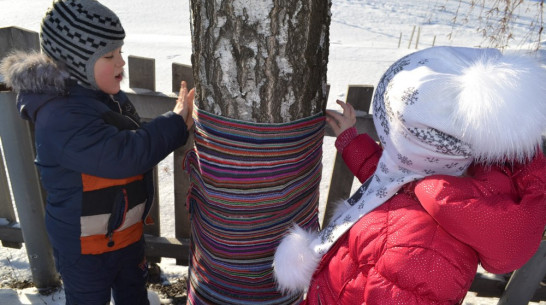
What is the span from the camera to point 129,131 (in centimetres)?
136

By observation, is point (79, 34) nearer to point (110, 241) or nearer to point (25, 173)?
point (110, 241)

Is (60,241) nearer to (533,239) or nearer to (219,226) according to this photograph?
(219,226)

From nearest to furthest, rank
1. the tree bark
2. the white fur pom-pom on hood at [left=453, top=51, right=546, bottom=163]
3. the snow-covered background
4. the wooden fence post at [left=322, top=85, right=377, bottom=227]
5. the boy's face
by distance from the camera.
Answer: the white fur pom-pom on hood at [left=453, top=51, right=546, bottom=163] → the tree bark → the boy's face → the wooden fence post at [left=322, top=85, right=377, bottom=227] → the snow-covered background

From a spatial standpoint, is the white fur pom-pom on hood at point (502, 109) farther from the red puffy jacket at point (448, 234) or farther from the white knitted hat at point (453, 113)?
the red puffy jacket at point (448, 234)

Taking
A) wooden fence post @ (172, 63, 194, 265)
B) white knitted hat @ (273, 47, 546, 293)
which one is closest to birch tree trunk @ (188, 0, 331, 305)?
white knitted hat @ (273, 47, 546, 293)

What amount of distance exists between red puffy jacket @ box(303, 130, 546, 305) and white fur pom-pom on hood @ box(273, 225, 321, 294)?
0.63ft

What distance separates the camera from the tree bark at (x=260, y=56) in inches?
44.6

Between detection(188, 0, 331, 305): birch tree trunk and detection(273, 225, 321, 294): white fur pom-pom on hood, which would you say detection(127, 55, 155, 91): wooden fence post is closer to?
detection(188, 0, 331, 305): birch tree trunk

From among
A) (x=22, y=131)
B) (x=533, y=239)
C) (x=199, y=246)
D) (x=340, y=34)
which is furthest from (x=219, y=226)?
(x=340, y=34)

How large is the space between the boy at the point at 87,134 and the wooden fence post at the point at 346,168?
0.72 m

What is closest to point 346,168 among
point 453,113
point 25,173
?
point 453,113

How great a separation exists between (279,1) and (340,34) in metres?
11.5

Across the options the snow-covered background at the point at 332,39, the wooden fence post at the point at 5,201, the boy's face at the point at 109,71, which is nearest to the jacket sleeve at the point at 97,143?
the boy's face at the point at 109,71

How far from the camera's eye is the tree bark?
44.6 inches
